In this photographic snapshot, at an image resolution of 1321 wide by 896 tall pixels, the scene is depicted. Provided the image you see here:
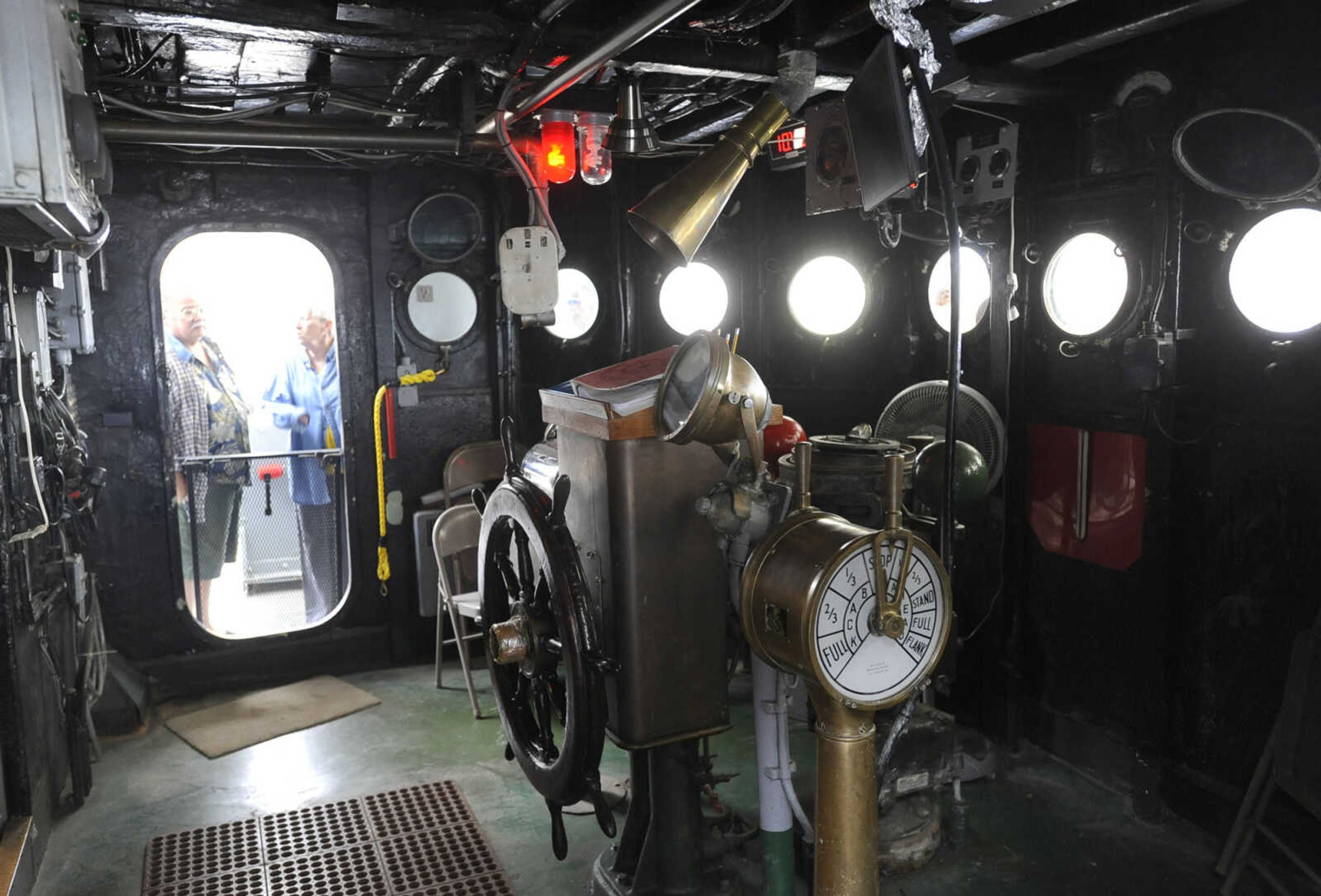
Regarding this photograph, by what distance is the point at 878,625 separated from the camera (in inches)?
80.7

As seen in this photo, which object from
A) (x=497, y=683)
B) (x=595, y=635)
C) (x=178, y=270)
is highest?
(x=178, y=270)

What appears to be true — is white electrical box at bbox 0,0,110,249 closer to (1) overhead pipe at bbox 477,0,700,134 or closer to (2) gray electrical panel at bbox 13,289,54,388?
Answer: (1) overhead pipe at bbox 477,0,700,134

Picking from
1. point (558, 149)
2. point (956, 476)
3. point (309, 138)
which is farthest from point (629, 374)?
point (309, 138)

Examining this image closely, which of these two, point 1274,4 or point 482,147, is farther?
point 482,147

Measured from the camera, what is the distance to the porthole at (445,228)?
18.5 feet

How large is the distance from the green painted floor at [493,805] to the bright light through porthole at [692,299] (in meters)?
2.20

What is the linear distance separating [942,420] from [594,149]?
75.0 inches

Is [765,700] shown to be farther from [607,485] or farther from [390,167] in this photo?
[390,167]

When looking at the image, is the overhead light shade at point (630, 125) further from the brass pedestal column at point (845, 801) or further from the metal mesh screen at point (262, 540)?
the metal mesh screen at point (262, 540)

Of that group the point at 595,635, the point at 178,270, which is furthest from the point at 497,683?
the point at 178,270

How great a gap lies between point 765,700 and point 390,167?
410 cm

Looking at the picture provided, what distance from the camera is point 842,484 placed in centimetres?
283

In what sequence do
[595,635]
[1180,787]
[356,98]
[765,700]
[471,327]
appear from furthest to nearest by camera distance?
[471,327] → [356,98] → [1180,787] → [765,700] → [595,635]

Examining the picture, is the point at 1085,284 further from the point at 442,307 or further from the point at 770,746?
the point at 442,307
